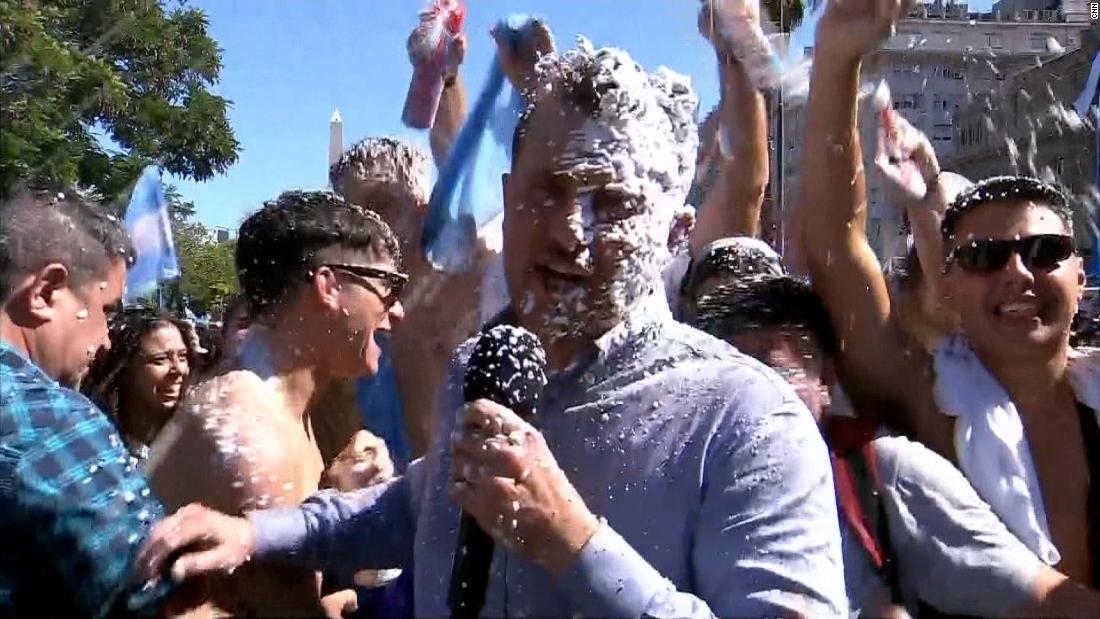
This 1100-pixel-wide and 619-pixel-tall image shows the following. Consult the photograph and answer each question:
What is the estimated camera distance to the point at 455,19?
5.53ft

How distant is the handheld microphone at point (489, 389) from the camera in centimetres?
124

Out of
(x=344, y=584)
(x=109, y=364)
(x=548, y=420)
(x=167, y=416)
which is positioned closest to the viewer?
(x=548, y=420)

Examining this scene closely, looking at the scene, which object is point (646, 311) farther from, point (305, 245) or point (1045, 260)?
point (1045, 260)

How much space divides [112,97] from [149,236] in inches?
10.2

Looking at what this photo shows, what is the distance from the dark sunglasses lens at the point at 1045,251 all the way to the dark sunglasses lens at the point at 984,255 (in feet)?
0.10

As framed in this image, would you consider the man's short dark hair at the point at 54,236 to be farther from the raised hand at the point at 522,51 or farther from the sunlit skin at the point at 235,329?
the raised hand at the point at 522,51

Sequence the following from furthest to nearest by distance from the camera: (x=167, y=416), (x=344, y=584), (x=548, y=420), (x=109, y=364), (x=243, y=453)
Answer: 1. (x=109, y=364)
2. (x=167, y=416)
3. (x=344, y=584)
4. (x=243, y=453)
5. (x=548, y=420)

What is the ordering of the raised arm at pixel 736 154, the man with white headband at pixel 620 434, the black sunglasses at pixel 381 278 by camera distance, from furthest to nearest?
the raised arm at pixel 736 154
the black sunglasses at pixel 381 278
the man with white headband at pixel 620 434

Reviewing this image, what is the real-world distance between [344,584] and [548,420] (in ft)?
1.94

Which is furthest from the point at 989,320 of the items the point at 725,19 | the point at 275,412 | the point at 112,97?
the point at 112,97

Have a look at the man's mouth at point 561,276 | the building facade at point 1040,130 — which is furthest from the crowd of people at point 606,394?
the building facade at point 1040,130

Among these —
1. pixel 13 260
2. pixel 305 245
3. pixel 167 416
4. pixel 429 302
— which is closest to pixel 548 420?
pixel 429 302

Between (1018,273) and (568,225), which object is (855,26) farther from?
(568,225)

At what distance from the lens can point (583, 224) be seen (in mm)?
1328
